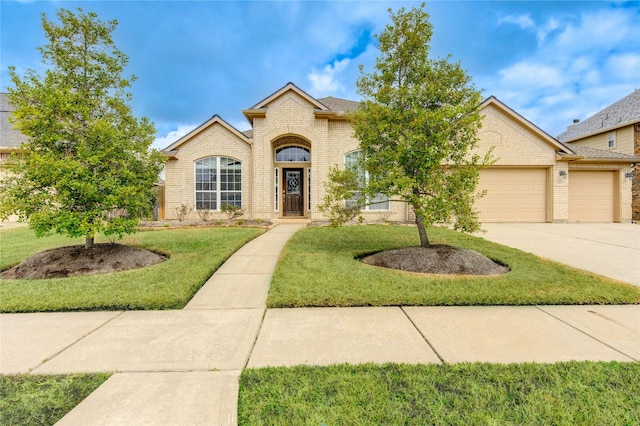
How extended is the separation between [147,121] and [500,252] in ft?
26.5

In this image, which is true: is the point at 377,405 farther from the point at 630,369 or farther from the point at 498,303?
the point at 498,303

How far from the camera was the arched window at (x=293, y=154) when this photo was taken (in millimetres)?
14953

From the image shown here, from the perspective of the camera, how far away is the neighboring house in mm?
15992

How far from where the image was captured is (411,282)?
4.70 meters

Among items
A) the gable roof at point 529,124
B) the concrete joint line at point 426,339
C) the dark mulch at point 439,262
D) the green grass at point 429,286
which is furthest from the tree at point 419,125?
the gable roof at point 529,124

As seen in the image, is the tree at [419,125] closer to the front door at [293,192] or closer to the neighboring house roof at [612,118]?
the front door at [293,192]

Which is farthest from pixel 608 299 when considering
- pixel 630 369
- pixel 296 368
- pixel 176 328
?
pixel 176 328

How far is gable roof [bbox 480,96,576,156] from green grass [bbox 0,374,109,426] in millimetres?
15959

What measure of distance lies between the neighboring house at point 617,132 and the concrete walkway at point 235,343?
16652 millimetres

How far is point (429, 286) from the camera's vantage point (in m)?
4.51

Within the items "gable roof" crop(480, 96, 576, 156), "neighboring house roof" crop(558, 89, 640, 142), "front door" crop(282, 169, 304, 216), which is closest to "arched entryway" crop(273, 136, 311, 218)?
"front door" crop(282, 169, 304, 216)

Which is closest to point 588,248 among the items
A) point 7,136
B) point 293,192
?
point 293,192

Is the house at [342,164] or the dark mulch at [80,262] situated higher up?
the house at [342,164]

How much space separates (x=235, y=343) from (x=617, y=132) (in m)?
23.5
